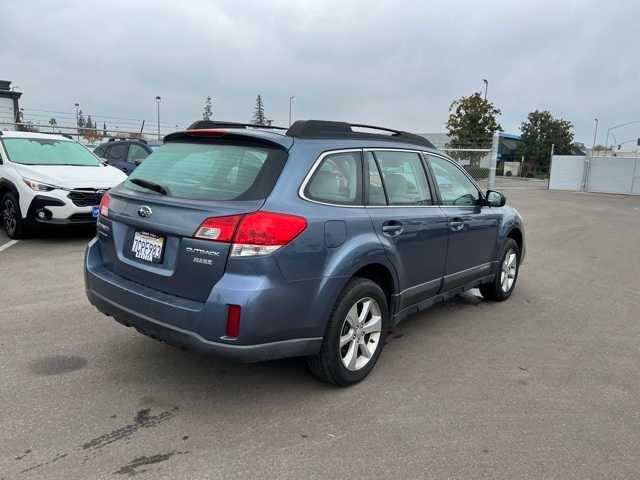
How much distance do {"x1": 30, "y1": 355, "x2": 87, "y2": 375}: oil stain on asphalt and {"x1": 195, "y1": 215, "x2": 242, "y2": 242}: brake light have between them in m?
1.59

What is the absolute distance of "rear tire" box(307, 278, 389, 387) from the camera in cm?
341

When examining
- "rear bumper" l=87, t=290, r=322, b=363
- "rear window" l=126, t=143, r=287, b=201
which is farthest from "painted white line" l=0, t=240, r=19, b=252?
"rear bumper" l=87, t=290, r=322, b=363

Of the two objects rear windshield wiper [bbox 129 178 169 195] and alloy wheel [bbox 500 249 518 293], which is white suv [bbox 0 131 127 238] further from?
alloy wheel [bbox 500 249 518 293]

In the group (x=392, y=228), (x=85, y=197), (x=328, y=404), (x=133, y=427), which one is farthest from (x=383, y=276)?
(x=85, y=197)

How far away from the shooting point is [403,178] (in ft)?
13.9

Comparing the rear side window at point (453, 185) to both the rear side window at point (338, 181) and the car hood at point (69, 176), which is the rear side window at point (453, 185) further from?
the car hood at point (69, 176)

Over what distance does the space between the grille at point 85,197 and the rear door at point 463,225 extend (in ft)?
17.7

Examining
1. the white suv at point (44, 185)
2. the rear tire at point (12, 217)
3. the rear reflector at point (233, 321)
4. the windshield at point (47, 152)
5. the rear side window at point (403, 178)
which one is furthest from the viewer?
the windshield at point (47, 152)

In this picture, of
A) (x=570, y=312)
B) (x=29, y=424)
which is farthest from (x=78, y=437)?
(x=570, y=312)

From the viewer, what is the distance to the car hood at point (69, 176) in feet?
25.7

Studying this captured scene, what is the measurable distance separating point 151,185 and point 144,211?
0.98 ft

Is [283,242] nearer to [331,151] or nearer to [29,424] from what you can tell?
[331,151]

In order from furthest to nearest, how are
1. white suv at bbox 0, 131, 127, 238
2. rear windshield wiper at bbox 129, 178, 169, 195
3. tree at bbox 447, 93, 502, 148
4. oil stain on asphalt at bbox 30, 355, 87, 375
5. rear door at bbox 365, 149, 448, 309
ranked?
tree at bbox 447, 93, 502, 148 → white suv at bbox 0, 131, 127, 238 → rear door at bbox 365, 149, 448, 309 → oil stain on asphalt at bbox 30, 355, 87, 375 → rear windshield wiper at bbox 129, 178, 169, 195

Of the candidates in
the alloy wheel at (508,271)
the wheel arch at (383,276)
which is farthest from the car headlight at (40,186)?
the alloy wheel at (508,271)
